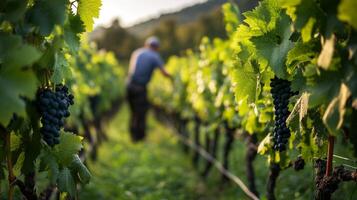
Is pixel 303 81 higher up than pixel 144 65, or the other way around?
pixel 144 65

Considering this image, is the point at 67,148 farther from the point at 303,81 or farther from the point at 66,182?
the point at 303,81

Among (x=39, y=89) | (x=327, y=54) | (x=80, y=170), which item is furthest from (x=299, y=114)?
(x=39, y=89)

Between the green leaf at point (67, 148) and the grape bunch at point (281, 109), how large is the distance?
1285 mm

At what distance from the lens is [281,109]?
11.6 ft

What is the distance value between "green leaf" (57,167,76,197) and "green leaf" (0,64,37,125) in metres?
0.86

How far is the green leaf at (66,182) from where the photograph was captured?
10.6 ft

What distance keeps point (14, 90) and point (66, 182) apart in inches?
37.9

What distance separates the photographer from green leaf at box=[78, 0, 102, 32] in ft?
10.7

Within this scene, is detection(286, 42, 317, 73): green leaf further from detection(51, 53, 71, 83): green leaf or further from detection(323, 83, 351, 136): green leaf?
detection(51, 53, 71, 83): green leaf

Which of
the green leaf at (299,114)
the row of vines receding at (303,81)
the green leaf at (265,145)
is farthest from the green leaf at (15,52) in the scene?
the green leaf at (265,145)

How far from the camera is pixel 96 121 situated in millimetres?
13133

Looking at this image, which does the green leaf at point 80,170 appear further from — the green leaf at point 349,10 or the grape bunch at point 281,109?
the green leaf at point 349,10

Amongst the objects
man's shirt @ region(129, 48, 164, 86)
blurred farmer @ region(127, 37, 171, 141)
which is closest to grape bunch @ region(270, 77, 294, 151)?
blurred farmer @ region(127, 37, 171, 141)

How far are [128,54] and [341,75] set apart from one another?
8138cm
